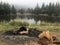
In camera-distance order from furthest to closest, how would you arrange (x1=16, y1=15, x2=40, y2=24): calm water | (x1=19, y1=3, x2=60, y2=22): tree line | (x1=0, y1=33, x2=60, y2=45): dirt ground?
(x1=19, y1=3, x2=60, y2=22): tree line < (x1=16, y1=15, x2=40, y2=24): calm water < (x1=0, y1=33, x2=60, y2=45): dirt ground

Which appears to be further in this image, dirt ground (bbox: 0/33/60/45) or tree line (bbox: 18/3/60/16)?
tree line (bbox: 18/3/60/16)

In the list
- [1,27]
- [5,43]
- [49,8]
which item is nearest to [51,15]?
[49,8]

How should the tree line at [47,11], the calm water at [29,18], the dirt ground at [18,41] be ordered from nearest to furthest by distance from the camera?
the dirt ground at [18,41] → the calm water at [29,18] → the tree line at [47,11]

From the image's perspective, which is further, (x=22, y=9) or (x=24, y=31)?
(x=22, y=9)

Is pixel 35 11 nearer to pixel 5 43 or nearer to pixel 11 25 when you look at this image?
pixel 11 25

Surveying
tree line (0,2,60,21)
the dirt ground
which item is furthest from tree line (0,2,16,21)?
the dirt ground

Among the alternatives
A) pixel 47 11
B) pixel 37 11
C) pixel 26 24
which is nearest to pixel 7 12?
pixel 26 24

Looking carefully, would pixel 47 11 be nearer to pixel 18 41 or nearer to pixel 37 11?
pixel 37 11

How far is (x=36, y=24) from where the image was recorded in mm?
5344

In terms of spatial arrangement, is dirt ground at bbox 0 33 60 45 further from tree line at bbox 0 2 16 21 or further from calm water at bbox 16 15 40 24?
tree line at bbox 0 2 16 21

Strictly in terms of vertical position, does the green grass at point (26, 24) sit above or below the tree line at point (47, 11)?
below

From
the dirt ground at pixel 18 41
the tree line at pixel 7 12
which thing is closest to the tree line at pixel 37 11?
the tree line at pixel 7 12

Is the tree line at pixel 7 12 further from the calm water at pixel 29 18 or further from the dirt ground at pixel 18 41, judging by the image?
the dirt ground at pixel 18 41

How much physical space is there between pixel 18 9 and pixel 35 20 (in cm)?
53
